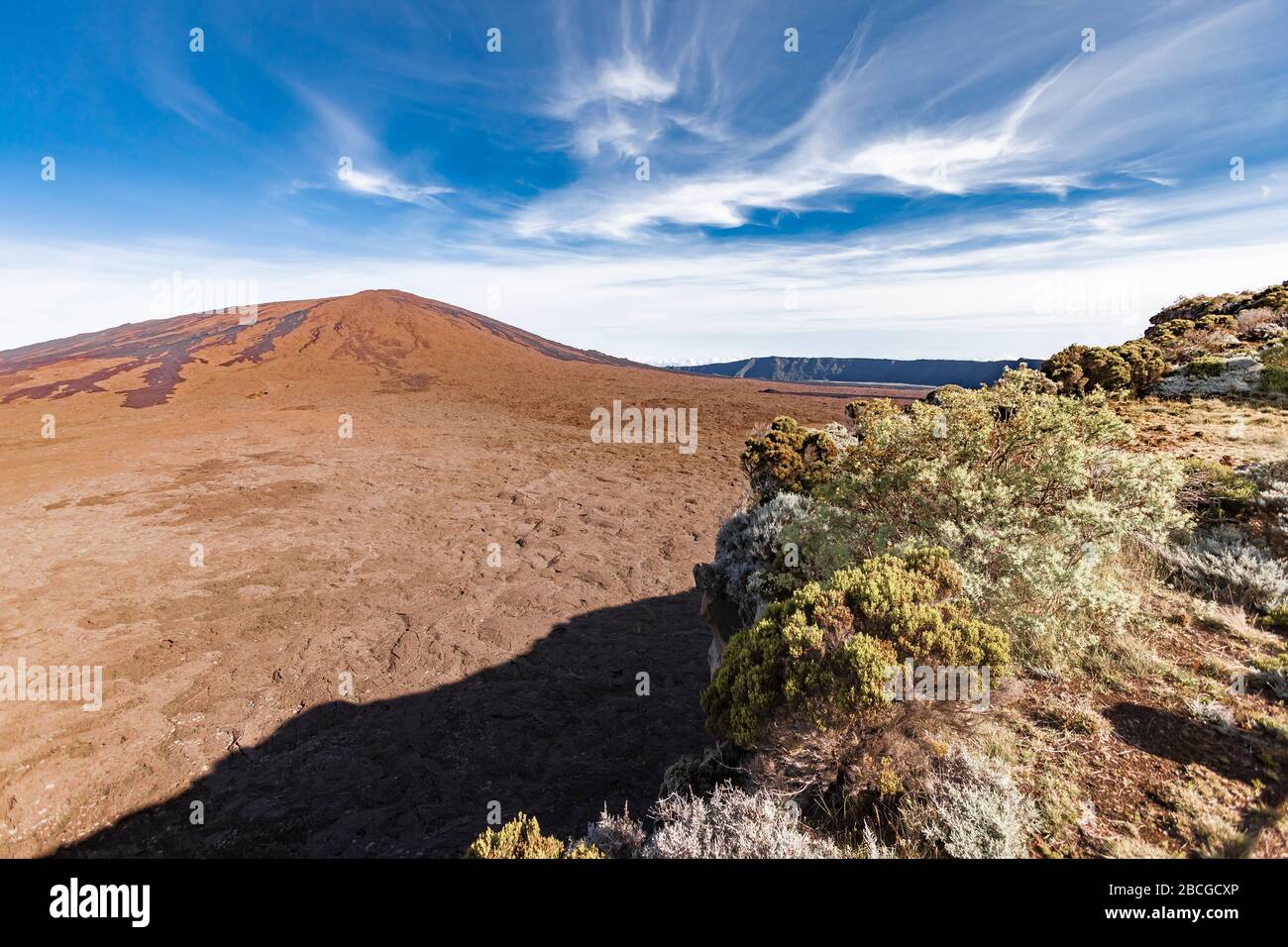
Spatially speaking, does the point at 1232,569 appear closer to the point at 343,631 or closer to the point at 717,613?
the point at 717,613

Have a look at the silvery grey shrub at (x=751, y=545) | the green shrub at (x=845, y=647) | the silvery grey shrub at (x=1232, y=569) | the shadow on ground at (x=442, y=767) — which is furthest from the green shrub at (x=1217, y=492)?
the shadow on ground at (x=442, y=767)

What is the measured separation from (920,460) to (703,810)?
188 inches

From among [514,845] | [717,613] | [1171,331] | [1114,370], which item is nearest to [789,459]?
[717,613]

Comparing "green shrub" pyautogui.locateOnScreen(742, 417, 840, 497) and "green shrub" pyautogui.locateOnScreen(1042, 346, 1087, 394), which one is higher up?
"green shrub" pyautogui.locateOnScreen(1042, 346, 1087, 394)

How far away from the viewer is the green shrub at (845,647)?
14.1ft

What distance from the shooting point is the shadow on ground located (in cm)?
651

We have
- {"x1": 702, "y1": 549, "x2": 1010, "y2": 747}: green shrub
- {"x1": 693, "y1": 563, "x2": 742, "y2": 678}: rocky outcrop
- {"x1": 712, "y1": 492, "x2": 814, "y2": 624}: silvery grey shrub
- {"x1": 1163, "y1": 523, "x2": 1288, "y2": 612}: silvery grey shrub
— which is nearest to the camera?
{"x1": 702, "y1": 549, "x2": 1010, "y2": 747}: green shrub

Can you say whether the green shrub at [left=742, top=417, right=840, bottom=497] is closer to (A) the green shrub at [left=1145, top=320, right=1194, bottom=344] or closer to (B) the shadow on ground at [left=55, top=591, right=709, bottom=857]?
(B) the shadow on ground at [left=55, top=591, right=709, bottom=857]

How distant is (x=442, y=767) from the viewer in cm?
773

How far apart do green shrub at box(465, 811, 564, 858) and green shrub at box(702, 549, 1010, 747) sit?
192 cm

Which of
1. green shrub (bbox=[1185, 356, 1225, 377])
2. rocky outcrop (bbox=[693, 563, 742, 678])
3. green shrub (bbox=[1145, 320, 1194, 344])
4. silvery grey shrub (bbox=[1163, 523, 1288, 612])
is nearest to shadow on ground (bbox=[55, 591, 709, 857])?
rocky outcrop (bbox=[693, 563, 742, 678])

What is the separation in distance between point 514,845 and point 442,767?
4.92 metres

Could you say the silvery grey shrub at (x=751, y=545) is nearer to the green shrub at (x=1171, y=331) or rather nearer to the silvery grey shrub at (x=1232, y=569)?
the silvery grey shrub at (x=1232, y=569)
